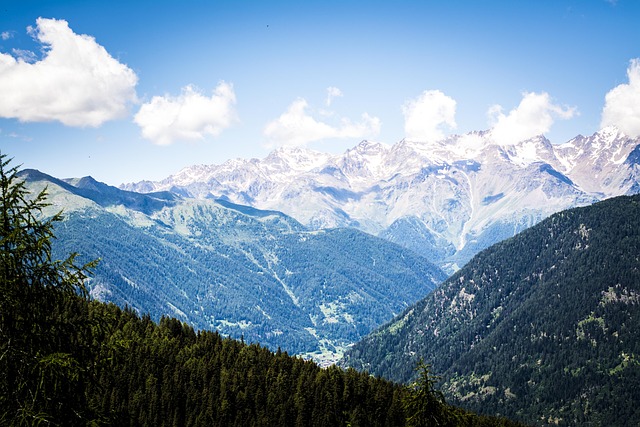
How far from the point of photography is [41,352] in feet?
61.3

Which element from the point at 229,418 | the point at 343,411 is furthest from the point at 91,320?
the point at 343,411

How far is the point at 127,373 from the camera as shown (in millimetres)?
126375

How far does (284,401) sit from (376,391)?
30.5 metres

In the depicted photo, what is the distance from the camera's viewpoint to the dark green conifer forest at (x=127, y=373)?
18141mm

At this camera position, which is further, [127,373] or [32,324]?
[127,373]

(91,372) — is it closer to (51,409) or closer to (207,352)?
(51,409)

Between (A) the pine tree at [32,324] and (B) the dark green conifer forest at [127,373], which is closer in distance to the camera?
(A) the pine tree at [32,324]

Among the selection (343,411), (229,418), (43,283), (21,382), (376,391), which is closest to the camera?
(21,382)

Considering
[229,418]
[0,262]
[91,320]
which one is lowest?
[229,418]

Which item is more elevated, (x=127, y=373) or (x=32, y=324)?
(x=32, y=324)

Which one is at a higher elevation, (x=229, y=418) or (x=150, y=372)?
(x=150, y=372)

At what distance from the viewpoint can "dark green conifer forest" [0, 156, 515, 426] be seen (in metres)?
18.1

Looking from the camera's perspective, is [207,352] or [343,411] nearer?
[343,411]

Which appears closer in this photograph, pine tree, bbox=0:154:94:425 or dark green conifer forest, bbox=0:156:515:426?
pine tree, bbox=0:154:94:425
